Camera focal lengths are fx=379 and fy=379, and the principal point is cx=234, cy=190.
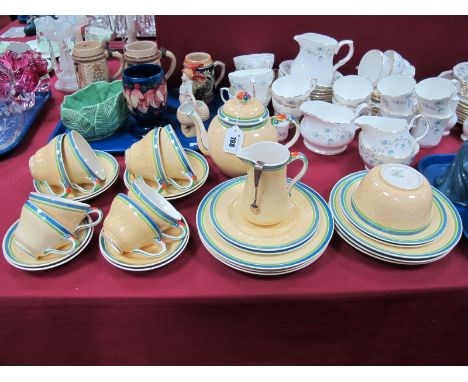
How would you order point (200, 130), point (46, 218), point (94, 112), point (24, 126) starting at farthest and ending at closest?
point (24, 126), point (94, 112), point (200, 130), point (46, 218)

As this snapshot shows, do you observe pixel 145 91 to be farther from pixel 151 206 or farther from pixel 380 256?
pixel 380 256

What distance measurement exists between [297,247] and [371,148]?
1.27 feet

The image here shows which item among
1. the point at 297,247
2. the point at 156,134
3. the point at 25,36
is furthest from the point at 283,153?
the point at 25,36

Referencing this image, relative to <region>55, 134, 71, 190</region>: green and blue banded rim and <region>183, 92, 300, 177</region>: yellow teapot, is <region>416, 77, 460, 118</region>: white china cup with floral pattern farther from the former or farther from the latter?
<region>55, 134, 71, 190</region>: green and blue banded rim

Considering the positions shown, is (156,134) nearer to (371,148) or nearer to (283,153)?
(283,153)

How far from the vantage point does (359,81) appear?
1.12 meters

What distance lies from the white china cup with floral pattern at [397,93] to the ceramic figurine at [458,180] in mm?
228

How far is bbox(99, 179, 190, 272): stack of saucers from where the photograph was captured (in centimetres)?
71

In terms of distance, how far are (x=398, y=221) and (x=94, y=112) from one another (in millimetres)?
830

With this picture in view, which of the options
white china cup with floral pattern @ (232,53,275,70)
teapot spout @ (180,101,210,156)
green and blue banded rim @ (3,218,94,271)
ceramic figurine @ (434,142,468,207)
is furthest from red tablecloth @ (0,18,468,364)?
white china cup with floral pattern @ (232,53,275,70)

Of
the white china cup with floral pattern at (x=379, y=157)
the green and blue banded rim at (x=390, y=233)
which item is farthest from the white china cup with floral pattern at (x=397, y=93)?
the green and blue banded rim at (x=390, y=233)

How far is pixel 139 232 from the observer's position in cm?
71

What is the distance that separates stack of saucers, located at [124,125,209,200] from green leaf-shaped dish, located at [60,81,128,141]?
0.84 ft

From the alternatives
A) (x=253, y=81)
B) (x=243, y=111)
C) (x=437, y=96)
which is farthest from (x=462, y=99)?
(x=243, y=111)
